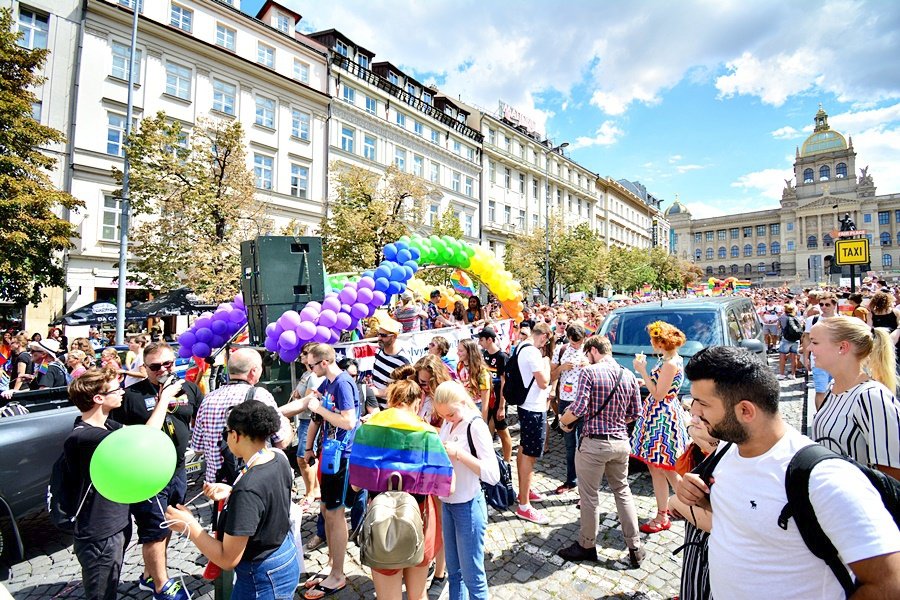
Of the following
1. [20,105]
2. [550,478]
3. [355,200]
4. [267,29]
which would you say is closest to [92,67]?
[20,105]

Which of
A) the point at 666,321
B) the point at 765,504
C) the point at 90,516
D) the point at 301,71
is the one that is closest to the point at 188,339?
the point at 90,516

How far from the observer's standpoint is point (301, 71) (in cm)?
2648

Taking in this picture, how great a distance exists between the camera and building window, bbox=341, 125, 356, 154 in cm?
2833

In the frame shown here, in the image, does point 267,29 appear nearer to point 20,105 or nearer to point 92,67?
point 92,67

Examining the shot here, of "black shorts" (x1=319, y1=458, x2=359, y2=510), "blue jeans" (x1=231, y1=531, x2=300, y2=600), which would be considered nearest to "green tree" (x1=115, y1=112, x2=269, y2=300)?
"black shorts" (x1=319, y1=458, x2=359, y2=510)

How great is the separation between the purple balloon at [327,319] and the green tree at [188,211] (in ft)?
32.8

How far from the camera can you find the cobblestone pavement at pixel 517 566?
3363 millimetres

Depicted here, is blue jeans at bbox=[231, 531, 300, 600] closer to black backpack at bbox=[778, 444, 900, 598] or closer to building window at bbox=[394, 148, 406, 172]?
black backpack at bbox=[778, 444, 900, 598]

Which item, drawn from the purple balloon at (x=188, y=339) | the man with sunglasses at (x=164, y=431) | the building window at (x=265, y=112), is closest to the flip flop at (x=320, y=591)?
the man with sunglasses at (x=164, y=431)

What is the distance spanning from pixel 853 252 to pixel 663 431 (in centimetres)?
1350

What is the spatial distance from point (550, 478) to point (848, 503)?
456cm

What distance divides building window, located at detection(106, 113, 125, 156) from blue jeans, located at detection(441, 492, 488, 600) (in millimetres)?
23411

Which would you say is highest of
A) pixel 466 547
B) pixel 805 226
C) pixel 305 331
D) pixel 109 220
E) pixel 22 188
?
pixel 805 226

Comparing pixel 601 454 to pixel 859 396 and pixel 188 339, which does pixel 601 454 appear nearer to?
pixel 859 396
